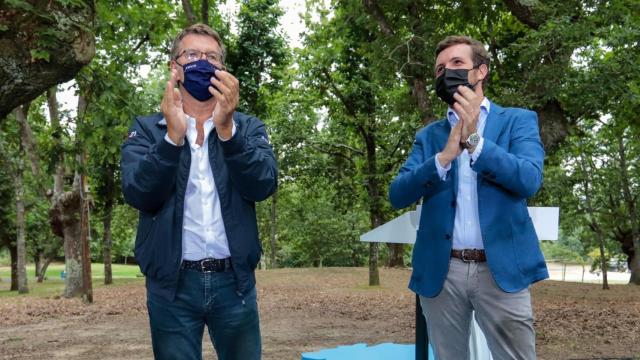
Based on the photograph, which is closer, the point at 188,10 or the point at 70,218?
the point at 188,10

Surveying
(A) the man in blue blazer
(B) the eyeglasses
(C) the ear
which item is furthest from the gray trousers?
(B) the eyeglasses

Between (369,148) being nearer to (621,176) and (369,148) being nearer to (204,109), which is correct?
(621,176)

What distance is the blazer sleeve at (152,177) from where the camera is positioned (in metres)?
2.57

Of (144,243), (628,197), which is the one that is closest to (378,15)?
(144,243)

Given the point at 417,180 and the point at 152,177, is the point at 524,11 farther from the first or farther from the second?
the point at 152,177

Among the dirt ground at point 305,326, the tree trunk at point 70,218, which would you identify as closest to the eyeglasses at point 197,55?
the dirt ground at point 305,326

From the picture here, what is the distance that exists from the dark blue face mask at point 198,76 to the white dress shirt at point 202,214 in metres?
0.19

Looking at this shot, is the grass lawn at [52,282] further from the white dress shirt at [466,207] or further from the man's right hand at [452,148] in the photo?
the man's right hand at [452,148]

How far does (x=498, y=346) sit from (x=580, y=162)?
23.8 metres

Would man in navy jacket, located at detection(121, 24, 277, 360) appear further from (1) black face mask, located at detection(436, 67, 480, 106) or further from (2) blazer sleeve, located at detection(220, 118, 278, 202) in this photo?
(1) black face mask, located at detection(436, 67, 480, 106)

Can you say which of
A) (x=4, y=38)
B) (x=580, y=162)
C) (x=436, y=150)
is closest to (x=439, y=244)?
(x=436, y=150)

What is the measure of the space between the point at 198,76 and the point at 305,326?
9.35m

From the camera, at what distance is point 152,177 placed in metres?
2.57

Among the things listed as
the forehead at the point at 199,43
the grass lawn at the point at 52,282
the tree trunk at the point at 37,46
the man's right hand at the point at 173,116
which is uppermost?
the tree trunk at the point at 37,46
